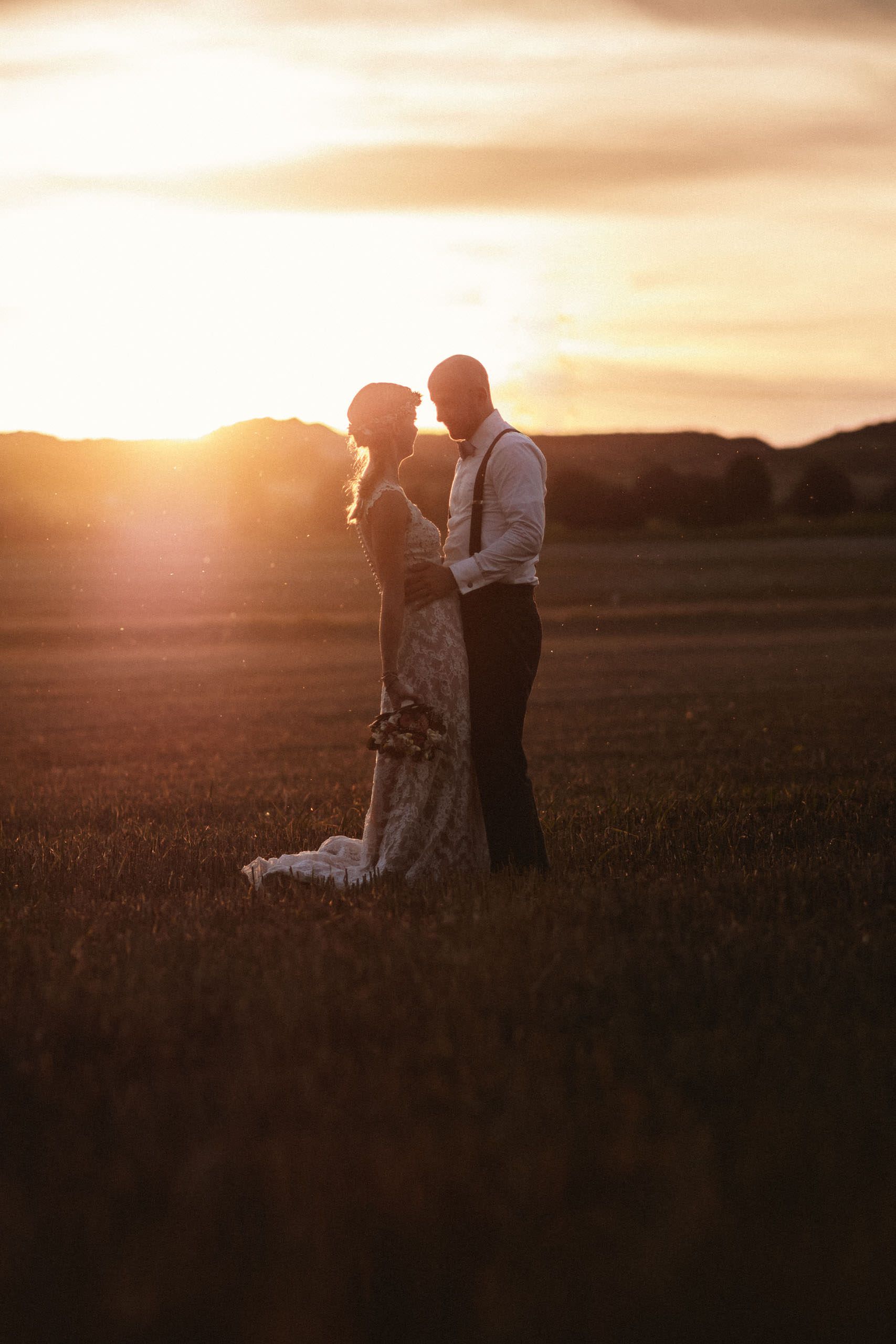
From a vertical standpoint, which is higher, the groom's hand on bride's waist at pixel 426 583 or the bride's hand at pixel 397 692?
the groom's hand on bride's waist at pixel 426 583

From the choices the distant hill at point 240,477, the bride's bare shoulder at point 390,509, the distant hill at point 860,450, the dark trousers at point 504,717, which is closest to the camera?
the bride's bare shoulder at point 390,509

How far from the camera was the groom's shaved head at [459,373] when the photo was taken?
232 inches

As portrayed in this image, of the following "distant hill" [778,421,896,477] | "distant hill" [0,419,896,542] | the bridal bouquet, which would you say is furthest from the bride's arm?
"distant hill" [778,421,896,477]

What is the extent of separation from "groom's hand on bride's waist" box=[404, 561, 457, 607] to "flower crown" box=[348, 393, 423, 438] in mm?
646

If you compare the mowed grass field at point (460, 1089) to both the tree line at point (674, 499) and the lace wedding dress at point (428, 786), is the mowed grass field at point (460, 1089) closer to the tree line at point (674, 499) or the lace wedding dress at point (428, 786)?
the lace wedding dress at point (428, 786)

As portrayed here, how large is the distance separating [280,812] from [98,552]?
5878 centimetres

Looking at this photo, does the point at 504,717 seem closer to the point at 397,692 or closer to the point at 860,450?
the point at 397,692

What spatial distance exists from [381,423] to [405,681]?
4.04 feet

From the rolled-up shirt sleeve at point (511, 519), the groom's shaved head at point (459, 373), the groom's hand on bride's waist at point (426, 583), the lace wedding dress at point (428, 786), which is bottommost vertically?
the lace wedding dress at point (428, 786)

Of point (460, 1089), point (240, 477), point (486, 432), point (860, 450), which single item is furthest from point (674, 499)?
point (460, 1089)

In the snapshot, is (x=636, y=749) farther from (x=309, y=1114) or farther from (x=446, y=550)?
(x=309, y=1114)

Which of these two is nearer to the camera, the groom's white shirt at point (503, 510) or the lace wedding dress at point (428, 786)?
the groom's white shirt at point (503, 510)

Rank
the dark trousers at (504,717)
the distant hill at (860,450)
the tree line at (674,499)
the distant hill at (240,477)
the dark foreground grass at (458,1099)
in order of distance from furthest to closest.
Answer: the distant hill at (860,450) → the tree line at (674,499) → the distant hill at (240,477) → the dark trousers at (504,717) → the dark foreground grass at (458,1099)

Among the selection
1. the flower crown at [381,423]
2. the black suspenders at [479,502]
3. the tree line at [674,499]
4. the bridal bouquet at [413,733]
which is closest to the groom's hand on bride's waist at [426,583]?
the black suspenders at [479,502]
